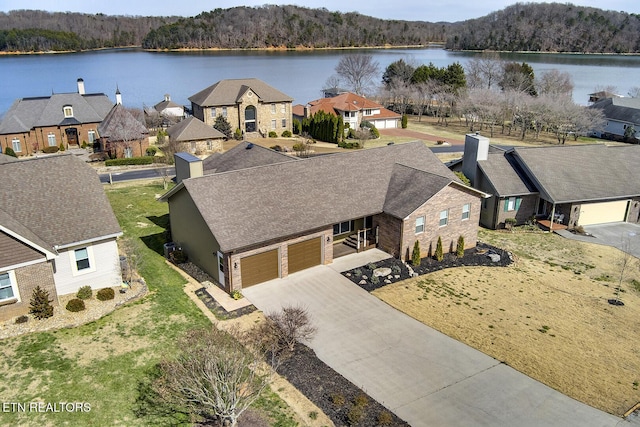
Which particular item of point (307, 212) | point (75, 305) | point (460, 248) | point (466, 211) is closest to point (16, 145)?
point (75, 305)

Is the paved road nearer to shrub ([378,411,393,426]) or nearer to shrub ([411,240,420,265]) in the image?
shrub ([411,240,420,265])

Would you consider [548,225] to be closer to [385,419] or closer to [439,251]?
[439,251]

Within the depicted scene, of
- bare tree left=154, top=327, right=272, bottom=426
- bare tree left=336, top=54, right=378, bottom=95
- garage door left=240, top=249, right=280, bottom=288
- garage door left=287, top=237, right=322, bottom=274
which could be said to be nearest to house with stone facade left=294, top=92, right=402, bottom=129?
bare tree left=336, top=54, right=378, bottom=95

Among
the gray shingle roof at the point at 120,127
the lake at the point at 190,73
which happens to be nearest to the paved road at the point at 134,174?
the gray shingle roof at the point at 120,127

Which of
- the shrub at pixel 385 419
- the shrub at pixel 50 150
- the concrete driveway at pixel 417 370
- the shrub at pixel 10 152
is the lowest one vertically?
the concrete driveway at pixel 417 370

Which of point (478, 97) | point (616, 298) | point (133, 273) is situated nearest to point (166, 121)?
point (478, 97)

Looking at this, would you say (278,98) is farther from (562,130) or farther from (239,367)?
(239,367)

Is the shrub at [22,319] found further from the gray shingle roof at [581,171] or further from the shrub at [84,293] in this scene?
the gray shingle roof at [581,171]
